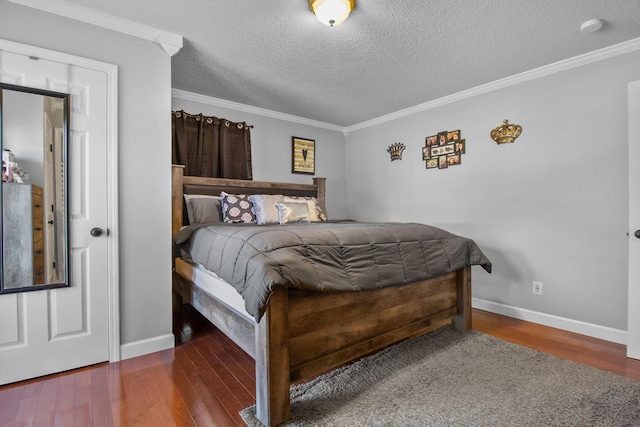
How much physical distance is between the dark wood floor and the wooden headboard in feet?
3.87

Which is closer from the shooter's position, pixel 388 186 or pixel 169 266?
pixel 169 266

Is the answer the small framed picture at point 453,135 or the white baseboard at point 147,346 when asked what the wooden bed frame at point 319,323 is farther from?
the small framed picture at point 453,135

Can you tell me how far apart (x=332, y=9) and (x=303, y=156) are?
263 centimetres

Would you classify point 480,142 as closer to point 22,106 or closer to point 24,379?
point 22,106

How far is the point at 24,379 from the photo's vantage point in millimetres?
1862

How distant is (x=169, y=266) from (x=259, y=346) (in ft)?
4.13

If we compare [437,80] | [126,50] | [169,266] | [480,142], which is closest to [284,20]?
[126,50]

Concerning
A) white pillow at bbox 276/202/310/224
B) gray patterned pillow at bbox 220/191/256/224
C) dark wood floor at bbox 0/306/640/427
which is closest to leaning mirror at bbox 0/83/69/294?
dark wood floor at bbox 0/306/640/427

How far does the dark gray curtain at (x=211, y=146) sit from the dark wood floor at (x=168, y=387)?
6.03 feet

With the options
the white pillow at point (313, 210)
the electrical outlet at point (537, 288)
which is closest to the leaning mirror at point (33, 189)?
the white pillow at point (313, 210)

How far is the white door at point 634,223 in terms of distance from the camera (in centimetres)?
218

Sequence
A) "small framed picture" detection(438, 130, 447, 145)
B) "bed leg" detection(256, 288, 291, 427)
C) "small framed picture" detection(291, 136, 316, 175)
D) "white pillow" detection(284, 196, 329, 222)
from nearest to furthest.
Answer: "bed leg" detection(256, 288, 291, 427)
"white pillow" detection(284, 196, 329, 222)
"small framed picture" detection(438, 130, 447, 145)
"small framed picture" detection(291, 136, 316, 175)

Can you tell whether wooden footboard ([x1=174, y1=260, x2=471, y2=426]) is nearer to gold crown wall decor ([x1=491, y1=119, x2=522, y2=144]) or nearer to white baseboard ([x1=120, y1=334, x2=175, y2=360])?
white baseboard ([x1=120, y1=334, x2=175, y2=360])

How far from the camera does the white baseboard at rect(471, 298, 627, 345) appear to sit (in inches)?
96.2
